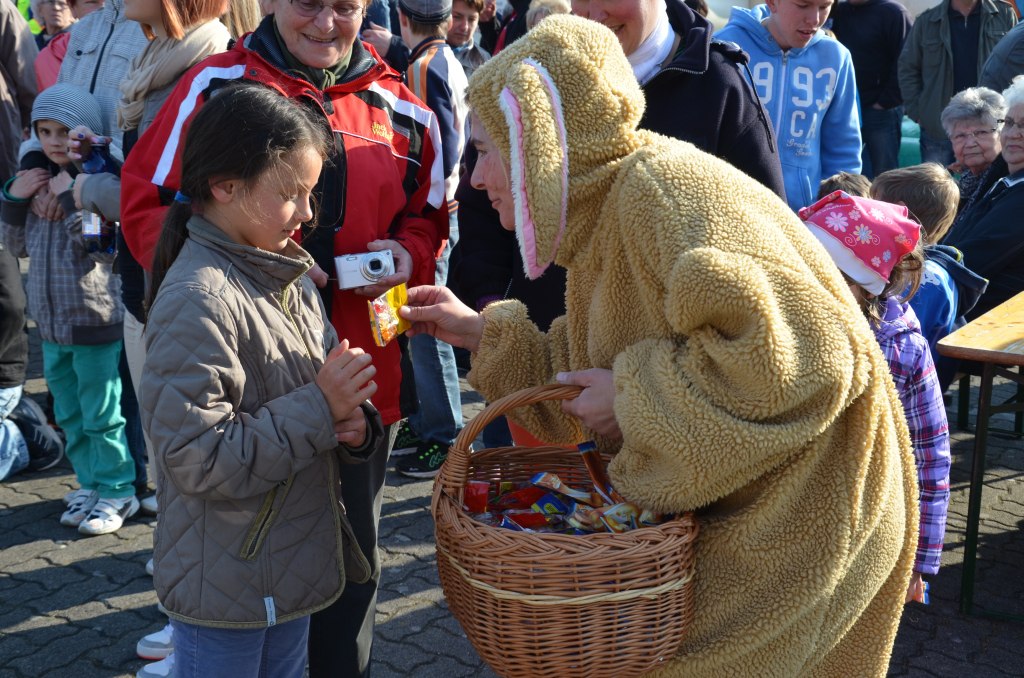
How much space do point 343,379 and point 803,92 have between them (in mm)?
3354

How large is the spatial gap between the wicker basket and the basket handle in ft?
0.23

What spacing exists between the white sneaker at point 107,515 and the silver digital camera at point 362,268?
91.2 inches

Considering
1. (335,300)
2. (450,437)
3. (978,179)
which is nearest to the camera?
(335,300)

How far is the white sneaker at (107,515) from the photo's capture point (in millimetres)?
4191

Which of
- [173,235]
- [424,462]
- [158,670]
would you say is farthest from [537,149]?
[424,462]

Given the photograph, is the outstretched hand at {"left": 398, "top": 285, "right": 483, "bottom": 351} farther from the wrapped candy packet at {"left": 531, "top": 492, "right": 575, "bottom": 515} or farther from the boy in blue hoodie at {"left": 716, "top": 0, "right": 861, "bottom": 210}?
the boy in blue hoodie at {"left": 716, "top": 0, "right": 861, "bottom": 210}

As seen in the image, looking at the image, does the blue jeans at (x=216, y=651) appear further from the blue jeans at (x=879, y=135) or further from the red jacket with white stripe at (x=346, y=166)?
the blue jeans at (x=879, y=135)

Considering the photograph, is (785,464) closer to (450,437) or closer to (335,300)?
(335,300)

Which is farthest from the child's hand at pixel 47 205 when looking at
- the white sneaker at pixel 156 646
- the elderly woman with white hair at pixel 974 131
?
the elderly woman with white hair at pixel 974 131

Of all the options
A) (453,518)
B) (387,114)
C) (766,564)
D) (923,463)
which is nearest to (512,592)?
(453,518)

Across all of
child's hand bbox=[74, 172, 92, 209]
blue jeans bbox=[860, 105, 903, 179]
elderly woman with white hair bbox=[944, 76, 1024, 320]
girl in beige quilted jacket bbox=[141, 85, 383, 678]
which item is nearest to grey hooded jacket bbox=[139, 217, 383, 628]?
girl in beige quilted jacket bbox=[141, 85, 383, 678]

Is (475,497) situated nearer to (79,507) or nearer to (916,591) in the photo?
(916,591)

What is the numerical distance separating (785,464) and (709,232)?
0.42 m

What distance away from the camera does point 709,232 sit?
5.40 ft
